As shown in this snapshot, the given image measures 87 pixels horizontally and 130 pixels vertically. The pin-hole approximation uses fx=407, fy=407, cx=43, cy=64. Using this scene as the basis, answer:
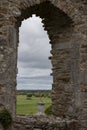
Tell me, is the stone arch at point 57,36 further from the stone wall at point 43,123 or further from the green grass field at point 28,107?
the green grass field at point 28,107

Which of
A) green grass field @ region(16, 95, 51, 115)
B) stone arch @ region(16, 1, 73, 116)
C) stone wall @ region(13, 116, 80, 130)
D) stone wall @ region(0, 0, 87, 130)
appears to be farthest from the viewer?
green grass field @ region(16, 95, 51, 115)

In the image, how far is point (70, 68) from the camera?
1042cm

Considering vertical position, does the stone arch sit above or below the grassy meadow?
above

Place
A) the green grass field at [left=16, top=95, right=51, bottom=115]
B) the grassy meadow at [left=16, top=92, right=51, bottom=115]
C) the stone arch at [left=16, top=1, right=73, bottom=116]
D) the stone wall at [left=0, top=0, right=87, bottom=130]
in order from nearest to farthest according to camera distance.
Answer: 1. the stone wall at [left=0, top=0, right=87, bottom=130]
2. the stone arch at [left=16, top=1, right=73, bottom=116]
3. the green grass field at [left=16, top=95, right=51, bottom=115]
4. the grassy meadow at [left=16, top=92, right=51, bottom=115]

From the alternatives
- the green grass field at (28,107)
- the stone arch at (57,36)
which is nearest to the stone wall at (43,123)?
the stone arch at (57,36)

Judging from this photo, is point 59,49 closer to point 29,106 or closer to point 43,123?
point 43,123

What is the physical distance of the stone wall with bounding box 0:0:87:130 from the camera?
8961 mm

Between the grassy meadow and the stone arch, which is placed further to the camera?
the grassy meadow

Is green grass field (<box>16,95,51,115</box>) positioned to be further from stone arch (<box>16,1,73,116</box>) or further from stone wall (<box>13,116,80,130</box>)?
stone wall (<box>13,116,80,130</box>)

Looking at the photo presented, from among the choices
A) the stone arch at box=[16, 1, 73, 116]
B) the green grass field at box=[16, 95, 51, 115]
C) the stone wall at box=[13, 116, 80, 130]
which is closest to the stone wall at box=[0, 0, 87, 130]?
the stone arch at box=[16, 1, 73, 116]

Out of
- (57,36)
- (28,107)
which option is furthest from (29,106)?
(57,36)

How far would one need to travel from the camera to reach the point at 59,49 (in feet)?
35.3

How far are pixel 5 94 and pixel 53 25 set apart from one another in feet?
9.54

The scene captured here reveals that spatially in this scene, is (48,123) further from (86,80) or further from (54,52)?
(54,52)
